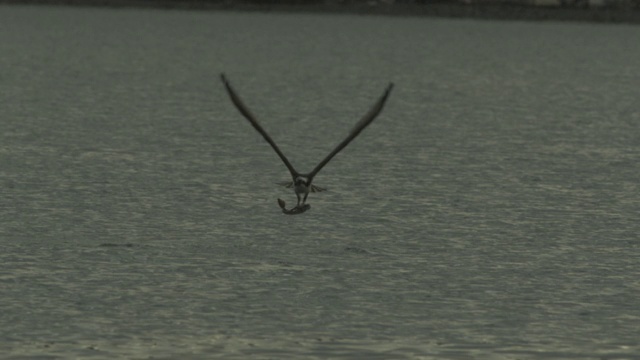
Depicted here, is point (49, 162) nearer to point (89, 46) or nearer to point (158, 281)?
point (158, 281)

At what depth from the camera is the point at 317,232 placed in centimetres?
3341

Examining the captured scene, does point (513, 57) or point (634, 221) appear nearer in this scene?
point (634, 221)

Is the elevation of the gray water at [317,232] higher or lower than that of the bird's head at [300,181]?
lower

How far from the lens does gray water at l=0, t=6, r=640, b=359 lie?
24.5 metres

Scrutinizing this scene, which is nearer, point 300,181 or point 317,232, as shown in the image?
point 300,181

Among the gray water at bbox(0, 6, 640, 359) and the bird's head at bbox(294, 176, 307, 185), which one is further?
the bird's head at bbox(294, 176, 307, 185)

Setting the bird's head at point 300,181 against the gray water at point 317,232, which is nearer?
the gray water at point 317,232

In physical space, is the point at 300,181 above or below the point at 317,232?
above

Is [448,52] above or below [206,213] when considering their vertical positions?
below

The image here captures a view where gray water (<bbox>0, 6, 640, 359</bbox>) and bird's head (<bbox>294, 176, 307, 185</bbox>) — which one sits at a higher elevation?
bird's head (<bbox>294, 176, 307, 185</bbox>)

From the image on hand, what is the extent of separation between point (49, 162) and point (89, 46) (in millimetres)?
97039

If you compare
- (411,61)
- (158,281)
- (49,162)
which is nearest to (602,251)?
(158,281)

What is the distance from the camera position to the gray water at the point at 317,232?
2447 cm

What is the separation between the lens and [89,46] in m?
140
